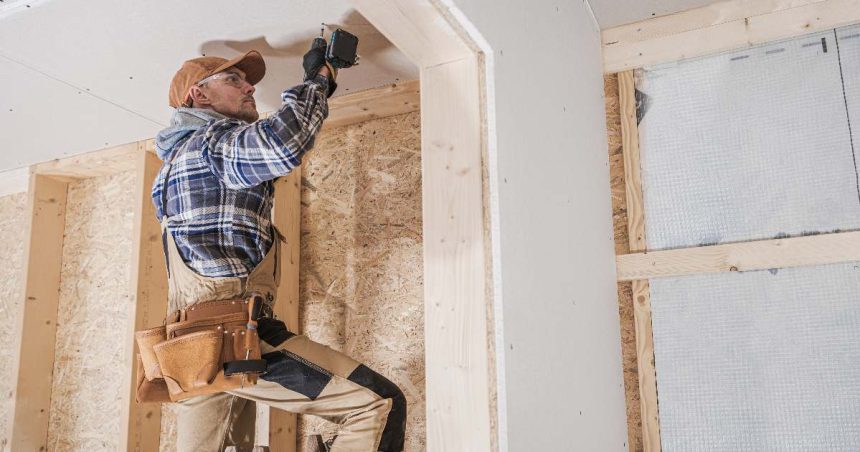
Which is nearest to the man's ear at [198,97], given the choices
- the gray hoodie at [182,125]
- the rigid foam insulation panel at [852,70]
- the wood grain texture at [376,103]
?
the gray hoodie at [182,125]

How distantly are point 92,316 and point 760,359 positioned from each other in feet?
9.41

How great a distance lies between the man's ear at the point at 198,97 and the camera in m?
2.02

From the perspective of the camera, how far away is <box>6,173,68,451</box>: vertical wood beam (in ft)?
10.3

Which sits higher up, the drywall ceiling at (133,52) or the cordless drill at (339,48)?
the drywall ceiling at (133,52)

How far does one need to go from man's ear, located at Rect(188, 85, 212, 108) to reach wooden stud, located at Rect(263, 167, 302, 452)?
0.69 meters

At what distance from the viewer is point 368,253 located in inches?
107

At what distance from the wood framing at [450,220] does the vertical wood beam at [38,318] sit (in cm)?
257

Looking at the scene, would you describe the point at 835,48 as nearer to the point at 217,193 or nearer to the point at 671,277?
the point at 671,277

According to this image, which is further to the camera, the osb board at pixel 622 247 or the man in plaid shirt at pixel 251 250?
the osb board at pixel 622 247

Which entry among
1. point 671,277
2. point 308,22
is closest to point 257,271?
point 308,22

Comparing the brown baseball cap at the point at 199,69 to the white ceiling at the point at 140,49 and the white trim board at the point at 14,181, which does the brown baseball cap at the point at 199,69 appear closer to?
the white ceiling at the point at 140,49

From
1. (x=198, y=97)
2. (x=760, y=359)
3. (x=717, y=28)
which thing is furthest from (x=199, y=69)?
(x=760, y=359)

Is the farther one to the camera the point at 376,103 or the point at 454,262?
the point at 376,103

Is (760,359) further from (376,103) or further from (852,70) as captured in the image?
(376,103)
